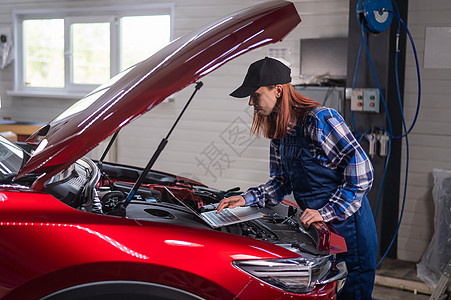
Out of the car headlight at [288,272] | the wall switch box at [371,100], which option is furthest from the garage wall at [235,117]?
the car headlight at [288,272]

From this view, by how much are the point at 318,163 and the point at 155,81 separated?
0.85 meters

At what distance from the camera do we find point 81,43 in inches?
242

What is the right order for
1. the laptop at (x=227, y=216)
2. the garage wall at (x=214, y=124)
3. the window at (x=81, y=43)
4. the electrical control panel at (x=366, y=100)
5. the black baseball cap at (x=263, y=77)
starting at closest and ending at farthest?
the laptop at (x=227, y=216) < the black baseball cap at (x=263, y=77) < the electrical control panel at (x=366, y=100) < the garage wall at (x=214, y=124) < the window at (x=81, y=43)

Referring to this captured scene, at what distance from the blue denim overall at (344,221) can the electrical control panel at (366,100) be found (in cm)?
180

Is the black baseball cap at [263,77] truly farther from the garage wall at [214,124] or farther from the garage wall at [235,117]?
the garage wall at [214,124]

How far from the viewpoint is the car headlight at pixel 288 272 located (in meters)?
1.67

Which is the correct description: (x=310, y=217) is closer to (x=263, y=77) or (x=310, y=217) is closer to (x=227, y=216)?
(x=227, y=216)

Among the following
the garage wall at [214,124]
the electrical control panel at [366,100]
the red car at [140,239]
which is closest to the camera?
the red car at [140,239]

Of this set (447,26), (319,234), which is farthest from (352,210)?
(447,26)

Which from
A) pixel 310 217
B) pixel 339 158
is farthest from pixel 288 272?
pixel 339 158

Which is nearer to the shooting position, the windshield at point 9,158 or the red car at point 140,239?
the red car at point 140,239

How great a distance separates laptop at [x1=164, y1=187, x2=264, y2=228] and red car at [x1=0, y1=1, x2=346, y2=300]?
0.04m

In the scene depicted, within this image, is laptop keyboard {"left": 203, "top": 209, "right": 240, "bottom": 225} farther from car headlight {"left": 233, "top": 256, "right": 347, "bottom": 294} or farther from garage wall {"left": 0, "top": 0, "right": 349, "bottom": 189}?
garage wall {"left": 0, "top": 0, "right": 349, "bottom": 189}

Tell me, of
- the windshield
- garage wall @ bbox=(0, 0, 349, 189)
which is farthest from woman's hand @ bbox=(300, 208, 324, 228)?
garage wall @ bbox=(0, 0, 349, 189)
